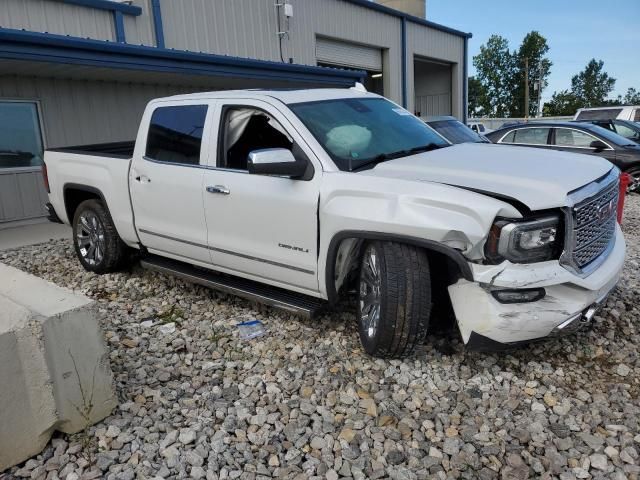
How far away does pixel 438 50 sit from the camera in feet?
74.2

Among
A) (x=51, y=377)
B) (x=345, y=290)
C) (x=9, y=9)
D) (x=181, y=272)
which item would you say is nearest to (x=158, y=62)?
(x=9, y=9)

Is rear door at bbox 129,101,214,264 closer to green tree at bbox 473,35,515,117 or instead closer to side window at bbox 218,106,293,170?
side window at bbox 218,106,293,170

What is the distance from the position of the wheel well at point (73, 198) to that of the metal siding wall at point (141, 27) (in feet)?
19.9

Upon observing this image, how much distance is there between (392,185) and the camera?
339cm

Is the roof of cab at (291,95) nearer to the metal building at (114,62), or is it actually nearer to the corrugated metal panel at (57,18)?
the metal building at (114,62)

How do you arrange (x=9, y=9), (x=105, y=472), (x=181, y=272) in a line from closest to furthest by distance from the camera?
1. (x=105, y=472)
2. (x=181, y=272)
3. (x=9, y=9)

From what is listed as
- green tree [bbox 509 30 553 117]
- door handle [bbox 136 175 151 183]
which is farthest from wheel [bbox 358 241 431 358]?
green tree [bbox 509 30 553 117]

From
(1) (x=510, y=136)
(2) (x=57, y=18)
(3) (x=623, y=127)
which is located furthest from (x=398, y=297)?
(3) (x=623, y=127)

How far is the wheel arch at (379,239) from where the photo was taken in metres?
3.14

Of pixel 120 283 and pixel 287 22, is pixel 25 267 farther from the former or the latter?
pixel 287 22

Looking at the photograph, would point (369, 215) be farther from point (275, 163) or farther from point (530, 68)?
point (530, 68)

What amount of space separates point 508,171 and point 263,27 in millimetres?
12109

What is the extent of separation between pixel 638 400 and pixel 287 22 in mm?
13817

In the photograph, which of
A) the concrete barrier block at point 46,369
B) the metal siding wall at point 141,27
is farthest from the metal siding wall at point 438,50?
the concrete barrier block at point 46,369
